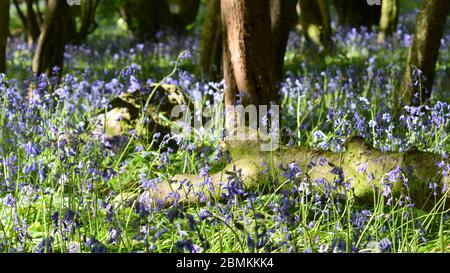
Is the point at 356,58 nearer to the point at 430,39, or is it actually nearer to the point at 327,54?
the point at 327,54

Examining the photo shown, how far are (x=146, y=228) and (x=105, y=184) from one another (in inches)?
75.0

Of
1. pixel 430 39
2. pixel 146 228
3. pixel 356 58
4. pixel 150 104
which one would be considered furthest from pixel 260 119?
pixel 356 58

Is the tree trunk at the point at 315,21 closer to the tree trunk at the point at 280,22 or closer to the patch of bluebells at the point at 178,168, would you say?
the patch of bluebells at the point at 178,168

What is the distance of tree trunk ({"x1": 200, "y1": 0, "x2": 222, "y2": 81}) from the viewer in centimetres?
904

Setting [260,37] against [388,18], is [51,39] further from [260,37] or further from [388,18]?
[388,18]

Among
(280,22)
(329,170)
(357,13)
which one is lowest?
(329,170)

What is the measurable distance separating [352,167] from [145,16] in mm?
11692

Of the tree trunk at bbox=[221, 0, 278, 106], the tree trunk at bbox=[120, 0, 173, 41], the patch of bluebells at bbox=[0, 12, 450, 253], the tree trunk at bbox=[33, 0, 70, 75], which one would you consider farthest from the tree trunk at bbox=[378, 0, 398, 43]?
the tree trunk at bbox=[221, 0, 278, 106]

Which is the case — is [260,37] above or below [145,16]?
below

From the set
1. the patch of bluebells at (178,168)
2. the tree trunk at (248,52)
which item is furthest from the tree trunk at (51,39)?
the tree trunk at (248,52)

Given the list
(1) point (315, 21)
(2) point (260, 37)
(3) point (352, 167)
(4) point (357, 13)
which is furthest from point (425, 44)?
(4) point (357, 13)

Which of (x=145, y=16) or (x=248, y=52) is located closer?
(x=248, y=52)

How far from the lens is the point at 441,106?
5.81 meters

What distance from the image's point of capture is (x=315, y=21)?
45.2 ft
